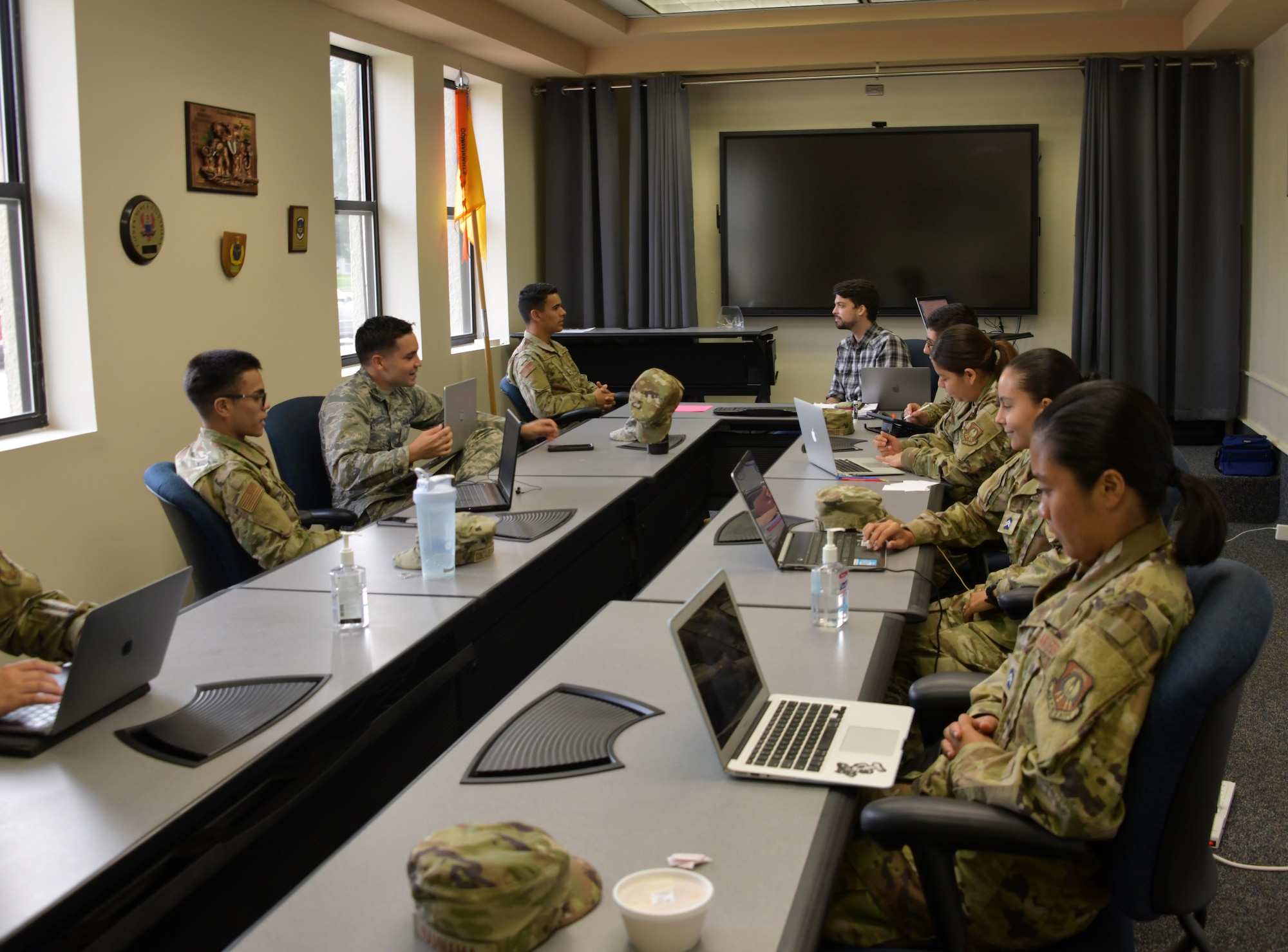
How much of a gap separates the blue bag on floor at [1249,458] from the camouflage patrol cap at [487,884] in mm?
5811

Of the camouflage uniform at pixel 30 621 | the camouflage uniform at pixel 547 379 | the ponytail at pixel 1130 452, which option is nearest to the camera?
the ponytail at pixel 1130 452

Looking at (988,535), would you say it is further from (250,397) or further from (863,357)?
(863,357)

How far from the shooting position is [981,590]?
2666 mm

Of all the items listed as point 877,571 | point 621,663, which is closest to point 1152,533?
point 621,663

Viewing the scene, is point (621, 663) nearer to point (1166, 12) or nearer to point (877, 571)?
point (877, 571)

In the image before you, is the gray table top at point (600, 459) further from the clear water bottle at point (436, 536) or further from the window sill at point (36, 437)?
the window sill at point (36, 437)

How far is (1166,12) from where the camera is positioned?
682 cm

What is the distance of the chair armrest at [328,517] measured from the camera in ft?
11.6

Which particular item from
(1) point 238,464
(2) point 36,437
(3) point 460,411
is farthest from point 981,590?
(2) point 36,437

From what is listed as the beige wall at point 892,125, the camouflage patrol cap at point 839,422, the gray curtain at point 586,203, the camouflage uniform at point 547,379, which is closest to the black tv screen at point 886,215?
the beige wall at point 892,125

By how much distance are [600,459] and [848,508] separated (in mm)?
1406

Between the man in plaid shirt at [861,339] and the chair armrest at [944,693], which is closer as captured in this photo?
the chair armrest at [944,693]

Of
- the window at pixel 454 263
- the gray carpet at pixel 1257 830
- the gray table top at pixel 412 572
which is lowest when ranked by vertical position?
the gray carpet at pixel 1257 830

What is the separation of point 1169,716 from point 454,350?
6.03 metres
